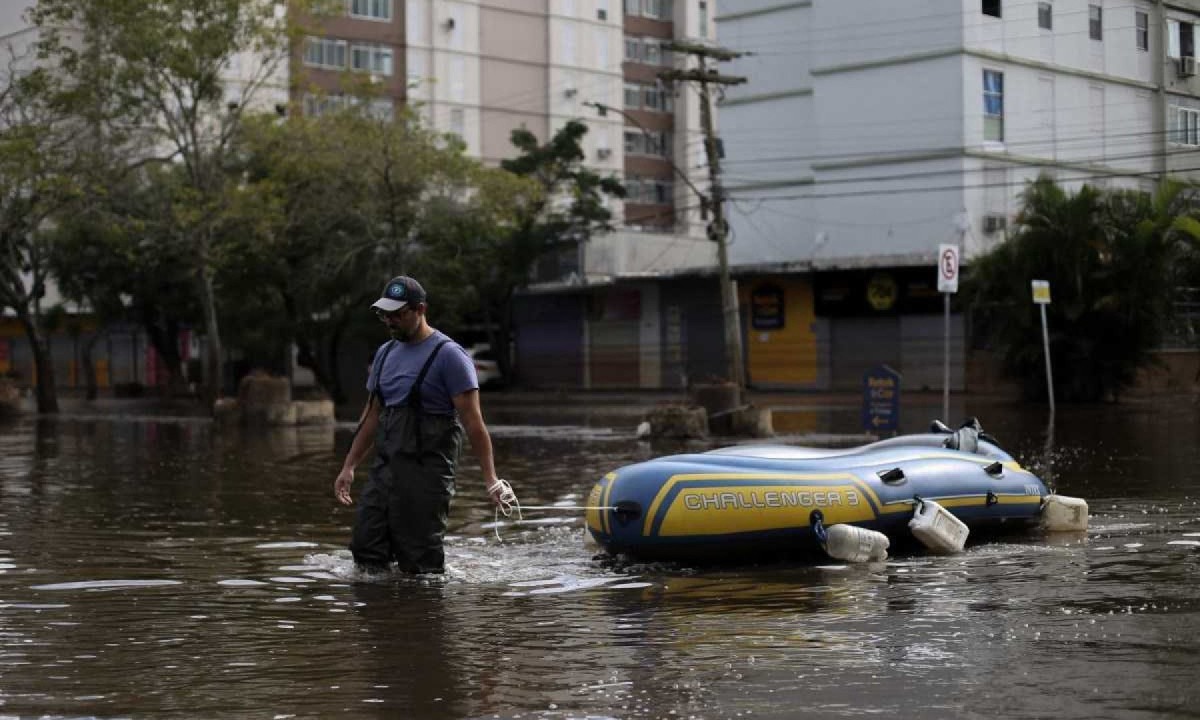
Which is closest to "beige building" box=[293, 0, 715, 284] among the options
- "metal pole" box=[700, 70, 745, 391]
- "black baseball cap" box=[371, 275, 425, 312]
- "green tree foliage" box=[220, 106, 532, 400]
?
"green tree foliage" box=[220, 106, 532, 400]

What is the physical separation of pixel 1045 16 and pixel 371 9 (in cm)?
3332

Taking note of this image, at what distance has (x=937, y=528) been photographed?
34.3 feet

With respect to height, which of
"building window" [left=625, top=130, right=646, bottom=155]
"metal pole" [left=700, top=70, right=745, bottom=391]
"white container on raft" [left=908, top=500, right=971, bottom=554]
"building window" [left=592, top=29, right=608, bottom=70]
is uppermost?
"building window" [left=592, top=29, right=608, bottom=70]

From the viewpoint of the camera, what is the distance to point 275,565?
33.8 feet

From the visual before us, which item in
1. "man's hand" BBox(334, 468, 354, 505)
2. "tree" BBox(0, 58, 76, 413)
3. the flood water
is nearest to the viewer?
the flood water

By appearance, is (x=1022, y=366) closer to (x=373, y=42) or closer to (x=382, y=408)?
(x=382, y=408)

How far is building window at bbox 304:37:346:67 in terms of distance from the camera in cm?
6856

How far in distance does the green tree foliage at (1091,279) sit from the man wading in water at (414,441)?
28.3 m

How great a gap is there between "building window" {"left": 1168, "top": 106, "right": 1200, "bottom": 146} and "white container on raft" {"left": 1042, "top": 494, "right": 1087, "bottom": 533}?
3573 centimetres

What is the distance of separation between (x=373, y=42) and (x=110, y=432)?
143ft

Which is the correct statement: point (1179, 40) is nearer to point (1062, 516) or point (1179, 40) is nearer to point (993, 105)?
point (993, 105)

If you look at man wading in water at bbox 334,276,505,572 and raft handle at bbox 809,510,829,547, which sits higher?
man wading in water at bbox 334,276,505,572

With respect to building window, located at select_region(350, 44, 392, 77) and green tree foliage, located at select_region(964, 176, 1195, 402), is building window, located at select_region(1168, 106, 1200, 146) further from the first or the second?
building window, located at select_region(350, 44, 392, 77)

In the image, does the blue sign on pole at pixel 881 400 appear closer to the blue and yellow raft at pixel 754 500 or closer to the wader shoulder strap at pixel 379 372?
the blue and yellow raft at pixel 754 500
